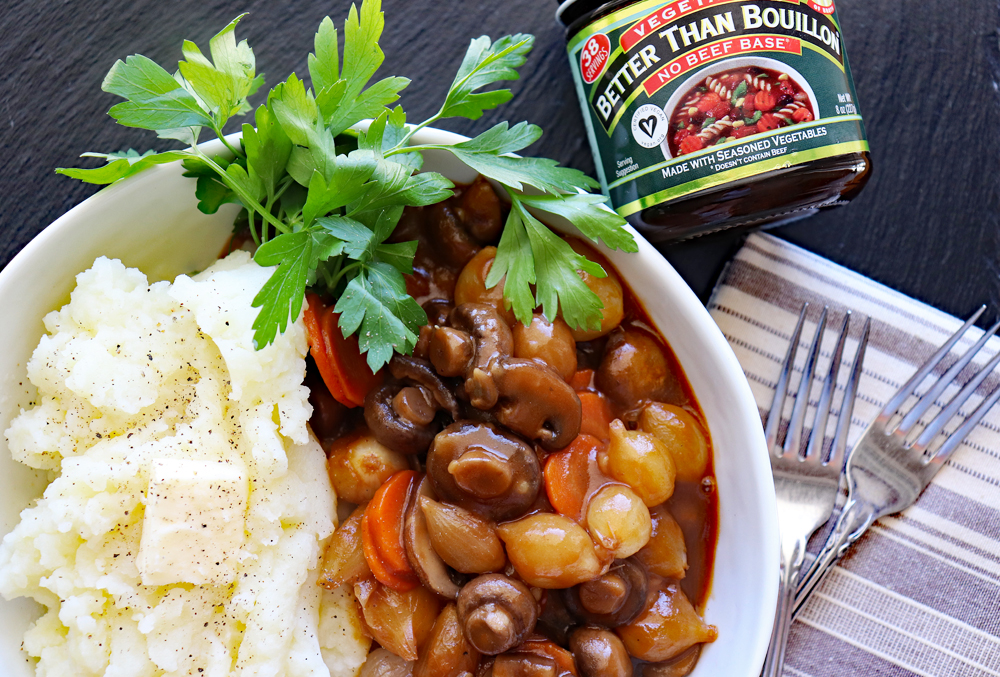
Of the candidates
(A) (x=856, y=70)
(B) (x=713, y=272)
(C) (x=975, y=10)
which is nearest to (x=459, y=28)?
(B) (x=713, y=272)

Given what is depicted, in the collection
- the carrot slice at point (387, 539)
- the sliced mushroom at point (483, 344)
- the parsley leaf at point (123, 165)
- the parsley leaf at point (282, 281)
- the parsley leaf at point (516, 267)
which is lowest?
the carrot slice at point (387, 539)

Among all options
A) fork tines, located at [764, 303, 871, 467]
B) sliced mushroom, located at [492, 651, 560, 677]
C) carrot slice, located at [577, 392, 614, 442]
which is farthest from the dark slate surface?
sliced mushroom, located at [492, 651, 560, 677]

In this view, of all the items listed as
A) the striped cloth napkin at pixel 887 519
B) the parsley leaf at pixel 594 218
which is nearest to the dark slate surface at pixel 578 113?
the striped cloth napkin at pixel 887 519

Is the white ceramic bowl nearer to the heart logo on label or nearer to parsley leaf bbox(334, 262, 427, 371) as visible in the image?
the heart logo on label

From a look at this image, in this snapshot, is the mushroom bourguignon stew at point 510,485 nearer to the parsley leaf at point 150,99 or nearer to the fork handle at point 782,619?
the fork handle at point 782,619

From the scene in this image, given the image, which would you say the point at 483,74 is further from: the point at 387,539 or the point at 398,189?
the point at 387,539

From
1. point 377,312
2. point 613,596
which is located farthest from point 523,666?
point 377,312
